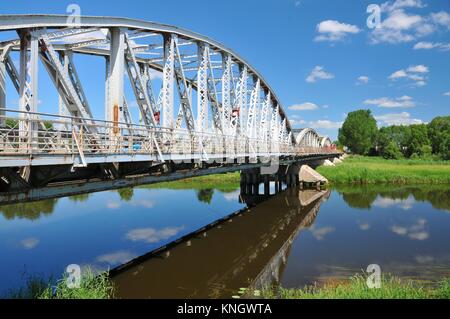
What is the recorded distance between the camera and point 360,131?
12269 centimetres

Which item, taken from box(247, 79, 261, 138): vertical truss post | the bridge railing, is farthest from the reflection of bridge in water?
box(247, 79, 261, 138): vertical truss post

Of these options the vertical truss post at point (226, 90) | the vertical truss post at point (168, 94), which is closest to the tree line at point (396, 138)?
the vertical truss post at point (226, 90)

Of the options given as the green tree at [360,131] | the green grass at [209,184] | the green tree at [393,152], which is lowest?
the green grass at [209,184]

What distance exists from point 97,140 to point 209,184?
41.6 meters

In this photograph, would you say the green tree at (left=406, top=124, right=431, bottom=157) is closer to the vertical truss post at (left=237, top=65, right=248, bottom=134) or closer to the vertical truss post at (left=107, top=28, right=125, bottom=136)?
the vertical truss post at (left=237, top=65, right=248, bottom=134)

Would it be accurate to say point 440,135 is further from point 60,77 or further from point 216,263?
point 60,77

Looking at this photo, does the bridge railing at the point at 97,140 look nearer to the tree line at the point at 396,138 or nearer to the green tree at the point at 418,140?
the tree line at the point at 396,138

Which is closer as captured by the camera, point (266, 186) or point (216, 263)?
point (216, 263)

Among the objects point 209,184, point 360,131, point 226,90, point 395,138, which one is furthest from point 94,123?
point 395,138

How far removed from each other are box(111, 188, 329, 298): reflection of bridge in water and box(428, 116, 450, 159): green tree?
84.7 meters

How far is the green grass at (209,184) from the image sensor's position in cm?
4959

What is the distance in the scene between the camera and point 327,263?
17.1m

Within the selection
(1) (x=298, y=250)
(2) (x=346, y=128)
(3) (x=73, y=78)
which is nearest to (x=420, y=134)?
(2) (x=346, y=128)
